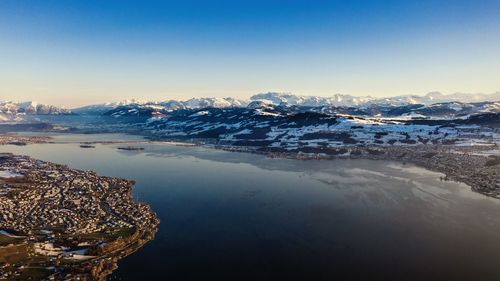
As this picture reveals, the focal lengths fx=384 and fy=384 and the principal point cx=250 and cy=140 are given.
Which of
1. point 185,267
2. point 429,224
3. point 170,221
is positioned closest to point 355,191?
point 429,224

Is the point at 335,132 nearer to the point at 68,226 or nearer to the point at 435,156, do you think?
the point at 435,156

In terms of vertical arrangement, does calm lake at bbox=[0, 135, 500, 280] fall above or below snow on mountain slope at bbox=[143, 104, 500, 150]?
below

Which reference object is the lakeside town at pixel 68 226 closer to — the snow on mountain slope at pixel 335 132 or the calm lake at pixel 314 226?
the calm lake at pixel 314 226

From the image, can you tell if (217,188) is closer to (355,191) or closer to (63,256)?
(355,191)

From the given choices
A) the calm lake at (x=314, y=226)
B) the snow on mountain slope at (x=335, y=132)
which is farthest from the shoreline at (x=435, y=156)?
the snow on mountain slope at (x=335, y=132)

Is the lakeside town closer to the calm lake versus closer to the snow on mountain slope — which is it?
the calm lake

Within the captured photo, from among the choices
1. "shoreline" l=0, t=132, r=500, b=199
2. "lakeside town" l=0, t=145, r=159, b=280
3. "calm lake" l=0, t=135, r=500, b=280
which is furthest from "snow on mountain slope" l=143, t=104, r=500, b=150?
"lakeside town" l=0, t=145, r=159, b=280

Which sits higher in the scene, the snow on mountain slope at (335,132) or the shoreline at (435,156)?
the snow on mountain slope at (335,132)
